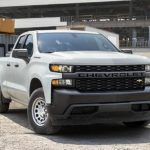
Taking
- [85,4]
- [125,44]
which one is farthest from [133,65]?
[85,4]

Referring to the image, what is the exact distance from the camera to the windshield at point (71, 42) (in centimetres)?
946

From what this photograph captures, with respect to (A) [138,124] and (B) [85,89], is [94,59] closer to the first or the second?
(B) [85,89]

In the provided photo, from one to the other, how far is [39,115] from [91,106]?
1182mm

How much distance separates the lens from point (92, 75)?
26.4 feet

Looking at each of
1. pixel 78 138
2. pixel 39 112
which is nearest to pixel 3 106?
pixel 39 112

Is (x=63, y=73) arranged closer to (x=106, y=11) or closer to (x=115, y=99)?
(x=115, y=99)

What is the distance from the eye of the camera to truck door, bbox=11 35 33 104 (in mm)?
9625

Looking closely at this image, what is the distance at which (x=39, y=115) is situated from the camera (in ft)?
28.6

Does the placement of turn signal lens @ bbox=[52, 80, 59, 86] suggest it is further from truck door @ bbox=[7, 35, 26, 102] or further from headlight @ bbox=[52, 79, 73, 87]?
truck door @ bbox=[7, 35, 26, 102]

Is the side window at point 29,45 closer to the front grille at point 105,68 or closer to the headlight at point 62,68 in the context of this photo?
the headlight at point 62,68

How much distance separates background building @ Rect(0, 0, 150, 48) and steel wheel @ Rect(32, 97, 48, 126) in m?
73.7

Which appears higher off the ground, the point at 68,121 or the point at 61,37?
the point at 61,37

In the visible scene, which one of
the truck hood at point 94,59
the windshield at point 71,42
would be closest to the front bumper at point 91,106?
the truck hood at point 94,59

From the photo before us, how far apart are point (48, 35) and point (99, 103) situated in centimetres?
244
